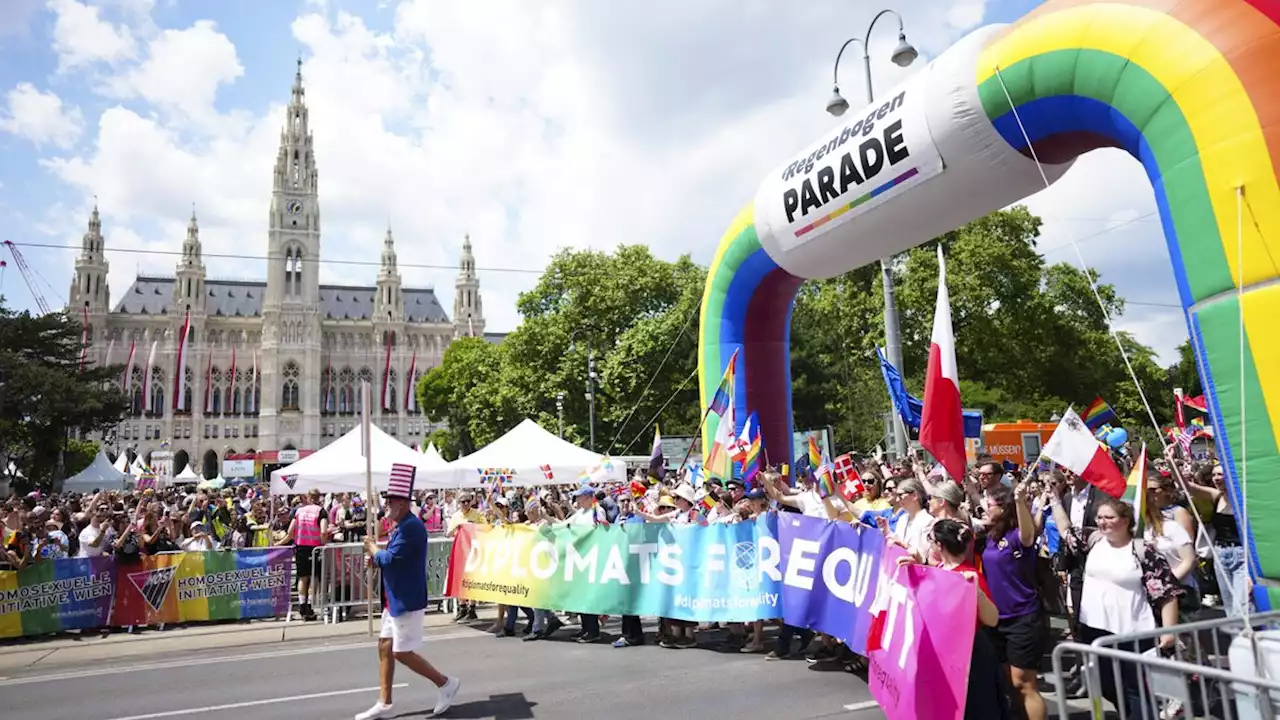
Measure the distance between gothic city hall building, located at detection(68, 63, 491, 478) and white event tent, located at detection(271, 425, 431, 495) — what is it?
276 ft

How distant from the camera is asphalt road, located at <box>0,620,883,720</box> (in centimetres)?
690

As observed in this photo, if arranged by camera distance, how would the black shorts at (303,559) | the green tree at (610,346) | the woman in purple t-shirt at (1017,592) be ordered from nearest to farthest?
the woman in purple t-shirt at (1017,592) → the black shorts at (303,559) → the green tree at (610,346)

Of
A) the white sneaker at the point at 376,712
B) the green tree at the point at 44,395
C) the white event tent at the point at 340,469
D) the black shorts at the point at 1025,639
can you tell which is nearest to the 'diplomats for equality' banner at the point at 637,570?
the black shorts at the point at 1025,639

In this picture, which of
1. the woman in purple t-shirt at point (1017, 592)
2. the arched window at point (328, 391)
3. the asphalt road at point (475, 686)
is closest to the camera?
the woman in purple t-shirt at point (1017, 592)

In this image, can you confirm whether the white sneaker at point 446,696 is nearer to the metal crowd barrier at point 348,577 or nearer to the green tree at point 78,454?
the metal crowd barrier at point 348,577

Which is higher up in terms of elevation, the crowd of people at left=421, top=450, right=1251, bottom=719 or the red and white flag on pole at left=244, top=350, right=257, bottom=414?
the red and white flag on pole at left=244, top=350, right=257, bottom=414

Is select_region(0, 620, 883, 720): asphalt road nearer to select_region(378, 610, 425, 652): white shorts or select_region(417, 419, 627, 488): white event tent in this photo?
select_region(378, 610, 425, 652): white shorts

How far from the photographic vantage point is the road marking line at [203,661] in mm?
9014

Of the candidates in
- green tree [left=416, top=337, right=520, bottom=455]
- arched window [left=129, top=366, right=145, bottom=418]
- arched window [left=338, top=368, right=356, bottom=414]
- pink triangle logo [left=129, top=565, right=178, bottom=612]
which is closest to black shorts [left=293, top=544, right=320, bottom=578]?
pink triangle logo [left=129, top=565, right=178, bottom=612]

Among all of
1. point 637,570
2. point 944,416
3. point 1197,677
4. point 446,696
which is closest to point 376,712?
point 446,696

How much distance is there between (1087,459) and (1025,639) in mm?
1868

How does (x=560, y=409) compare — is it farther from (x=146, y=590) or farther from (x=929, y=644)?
(x=929, y=644)

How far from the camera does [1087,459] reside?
21.4 ft

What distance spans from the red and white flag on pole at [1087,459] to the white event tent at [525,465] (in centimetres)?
1201
